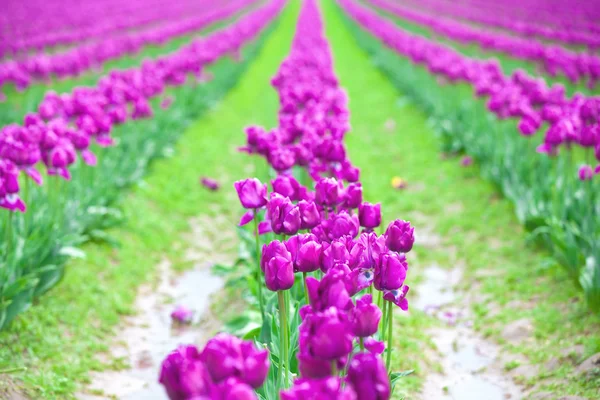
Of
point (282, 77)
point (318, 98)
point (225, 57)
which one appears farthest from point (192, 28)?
point (318, 98)

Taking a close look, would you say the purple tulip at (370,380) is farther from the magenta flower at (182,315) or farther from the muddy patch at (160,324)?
the magenta flower at (182,315)

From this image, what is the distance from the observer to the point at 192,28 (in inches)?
806

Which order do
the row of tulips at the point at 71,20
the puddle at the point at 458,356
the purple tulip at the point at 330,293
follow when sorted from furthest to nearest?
the row of tulips at the point at 71,20 → the puddle at the point at 458,356 → the purple tulip at the point at 330,293

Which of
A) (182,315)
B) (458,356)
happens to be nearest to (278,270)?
(458,356)

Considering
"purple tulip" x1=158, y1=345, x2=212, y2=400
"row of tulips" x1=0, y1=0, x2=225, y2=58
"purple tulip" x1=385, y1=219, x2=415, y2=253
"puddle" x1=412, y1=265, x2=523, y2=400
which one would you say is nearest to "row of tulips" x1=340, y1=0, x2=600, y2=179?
"puddle" x1=412, y1=265, x2=523, y2=400

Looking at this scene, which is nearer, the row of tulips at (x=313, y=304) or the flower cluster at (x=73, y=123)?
the row of tulips at (x=313, y=304)

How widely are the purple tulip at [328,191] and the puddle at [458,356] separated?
3.99 feet

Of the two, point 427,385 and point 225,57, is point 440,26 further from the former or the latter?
point 427,385

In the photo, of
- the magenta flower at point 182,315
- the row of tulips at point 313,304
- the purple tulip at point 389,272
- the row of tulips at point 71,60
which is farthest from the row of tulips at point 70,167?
the purple tulip at point 389,272

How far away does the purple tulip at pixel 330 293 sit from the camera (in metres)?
1.65

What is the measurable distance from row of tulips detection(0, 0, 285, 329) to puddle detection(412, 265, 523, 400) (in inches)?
92.6

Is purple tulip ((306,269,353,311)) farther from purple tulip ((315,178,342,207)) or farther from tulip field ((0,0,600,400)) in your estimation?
purple tulip ((315,178,342,207))

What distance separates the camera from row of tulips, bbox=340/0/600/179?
3.96 metres

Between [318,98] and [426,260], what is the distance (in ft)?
5.84
